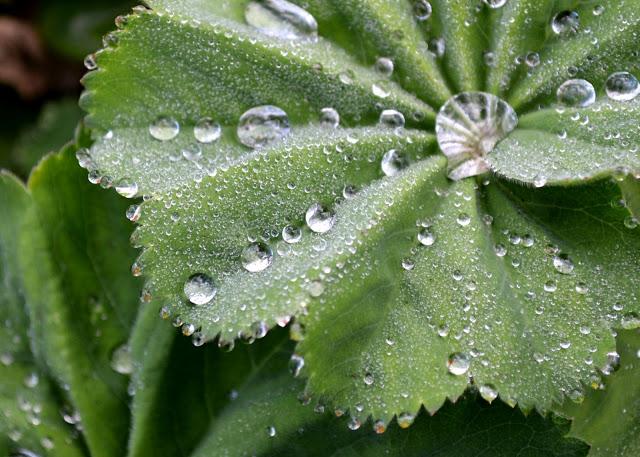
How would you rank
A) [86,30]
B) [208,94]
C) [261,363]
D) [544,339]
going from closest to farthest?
[544,339] → [208,94] → [261,363] → [86,30]

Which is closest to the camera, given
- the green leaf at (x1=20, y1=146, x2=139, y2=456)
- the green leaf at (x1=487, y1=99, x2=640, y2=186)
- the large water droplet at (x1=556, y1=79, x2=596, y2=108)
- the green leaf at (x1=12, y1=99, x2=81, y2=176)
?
the green leaf at (x1=487, y1=99, x2=640, y2=186)

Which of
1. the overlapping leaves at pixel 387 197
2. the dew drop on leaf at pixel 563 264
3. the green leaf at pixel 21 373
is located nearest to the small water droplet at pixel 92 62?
the overlapping leaves at pixel 387 197

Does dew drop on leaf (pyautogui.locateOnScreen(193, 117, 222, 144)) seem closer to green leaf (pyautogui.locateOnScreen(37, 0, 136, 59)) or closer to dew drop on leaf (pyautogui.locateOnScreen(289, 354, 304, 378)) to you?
dew drop on leaf (pyautogui.locateOnScreen(289, 354, 304, 378))

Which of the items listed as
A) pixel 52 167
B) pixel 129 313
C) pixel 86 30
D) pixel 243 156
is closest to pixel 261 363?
pixel 129 313

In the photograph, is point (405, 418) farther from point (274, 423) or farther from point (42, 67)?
point (42, 67)

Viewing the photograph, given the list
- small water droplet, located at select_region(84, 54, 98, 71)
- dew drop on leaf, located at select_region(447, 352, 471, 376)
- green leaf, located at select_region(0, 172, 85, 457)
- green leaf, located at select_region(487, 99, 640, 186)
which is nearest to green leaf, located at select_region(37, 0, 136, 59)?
green leaf, located at select_region(0, 172, 85, 457)

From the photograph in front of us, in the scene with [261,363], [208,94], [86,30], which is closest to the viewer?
[208,94]

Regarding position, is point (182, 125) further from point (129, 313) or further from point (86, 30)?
point (86, 30)
